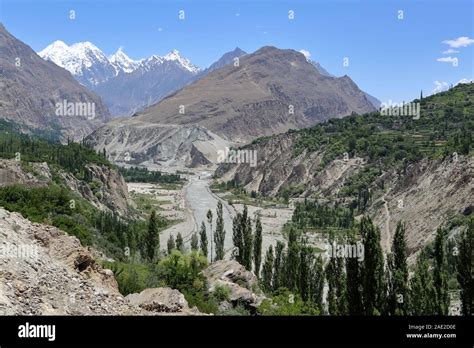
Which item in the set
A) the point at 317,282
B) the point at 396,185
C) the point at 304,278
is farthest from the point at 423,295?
the point at 396,185

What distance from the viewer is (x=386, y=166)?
331 feet

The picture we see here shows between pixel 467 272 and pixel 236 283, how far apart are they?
13299 mm

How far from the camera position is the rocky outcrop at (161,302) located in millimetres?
18953

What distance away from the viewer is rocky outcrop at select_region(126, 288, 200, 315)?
62.2ft

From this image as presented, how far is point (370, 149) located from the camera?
112438mm

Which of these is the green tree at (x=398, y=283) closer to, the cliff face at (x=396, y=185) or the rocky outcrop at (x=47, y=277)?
the rocky outcrop at (x=47, y=277)

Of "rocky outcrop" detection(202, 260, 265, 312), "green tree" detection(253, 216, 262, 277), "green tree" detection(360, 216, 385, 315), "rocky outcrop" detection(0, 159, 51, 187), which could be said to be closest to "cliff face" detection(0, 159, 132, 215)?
"rocky outcrop" detection(0, 159, 51, 187)

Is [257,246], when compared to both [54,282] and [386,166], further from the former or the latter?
[386,166]

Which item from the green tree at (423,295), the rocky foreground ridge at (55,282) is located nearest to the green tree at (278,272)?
the green tree at (423,295)

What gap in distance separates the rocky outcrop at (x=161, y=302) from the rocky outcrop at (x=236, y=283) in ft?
24.7

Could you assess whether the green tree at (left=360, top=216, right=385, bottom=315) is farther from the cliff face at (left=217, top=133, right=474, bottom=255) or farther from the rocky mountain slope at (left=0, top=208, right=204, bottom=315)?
the cliff face at (left=217, top=133, right=474, bottom=255)

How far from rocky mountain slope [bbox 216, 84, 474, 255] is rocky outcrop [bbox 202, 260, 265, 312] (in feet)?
113

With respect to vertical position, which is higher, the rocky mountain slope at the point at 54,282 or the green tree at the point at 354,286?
the rocky mountain slope at the point at 54,282

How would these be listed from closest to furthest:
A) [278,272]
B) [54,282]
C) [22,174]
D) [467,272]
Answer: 1. [54,282]
2. [467,272]
3. [278,272]
4. [22,174]
